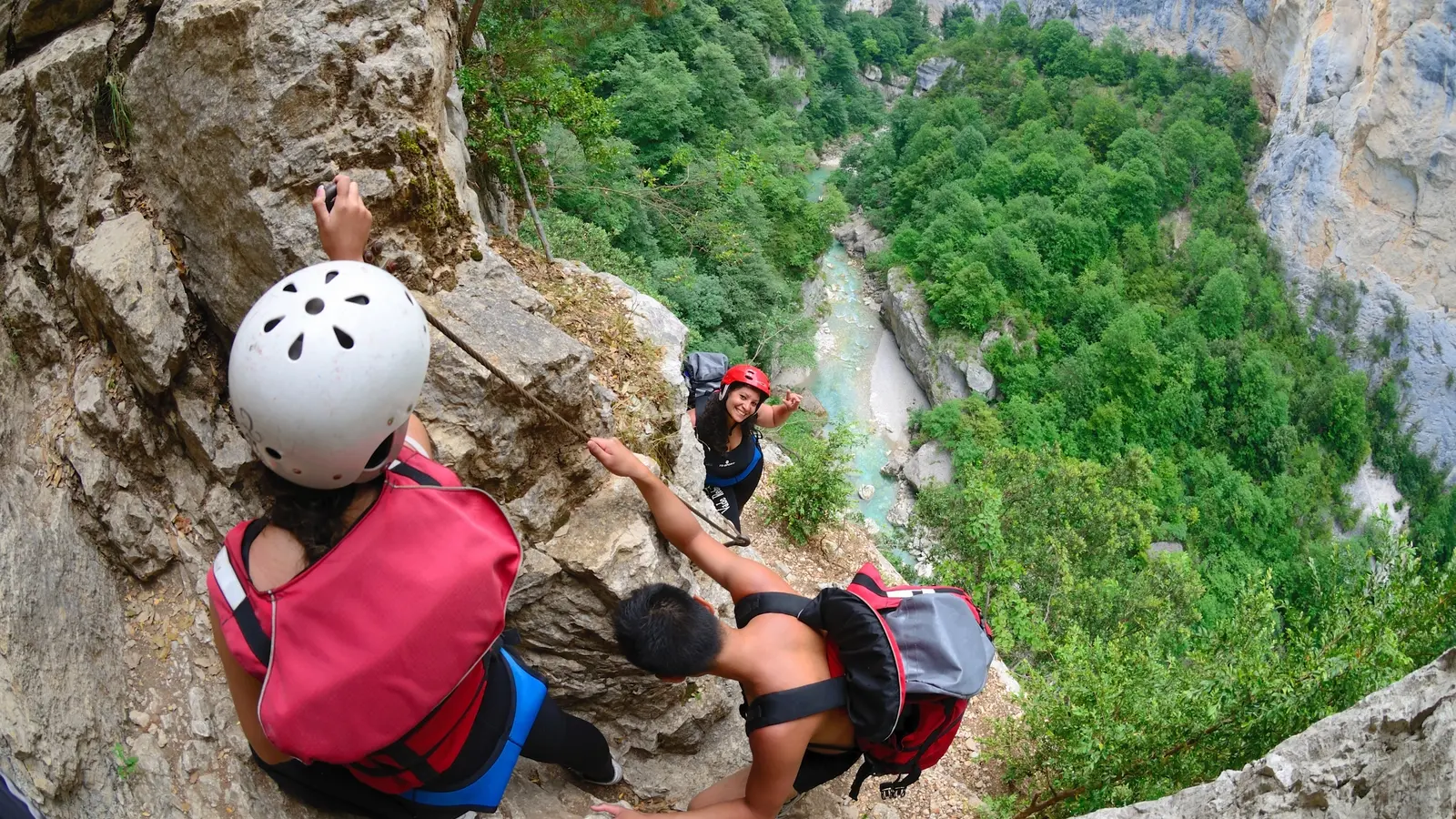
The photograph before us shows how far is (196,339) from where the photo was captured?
10.4 feet

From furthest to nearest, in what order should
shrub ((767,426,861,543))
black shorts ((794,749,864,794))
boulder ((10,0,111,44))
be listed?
shrub ((767,426,861,543)) → boulder ((10,0,111,44)) → black shorts ((794,749,864,794))

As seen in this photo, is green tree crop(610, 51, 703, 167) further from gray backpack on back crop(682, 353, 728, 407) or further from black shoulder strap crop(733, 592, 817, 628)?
black shoulder strap crop(733, 592, 817, 628)

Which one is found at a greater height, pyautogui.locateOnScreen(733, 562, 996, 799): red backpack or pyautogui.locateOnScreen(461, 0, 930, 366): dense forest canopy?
pyautogui.locateOnScreen(733, 562, 996, 799): red backpack

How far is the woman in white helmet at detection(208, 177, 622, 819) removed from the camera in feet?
5.37

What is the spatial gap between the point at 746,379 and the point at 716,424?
359 millimetres

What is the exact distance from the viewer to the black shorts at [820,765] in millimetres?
2891

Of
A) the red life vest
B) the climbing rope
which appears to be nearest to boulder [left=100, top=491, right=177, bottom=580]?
the climbing rope

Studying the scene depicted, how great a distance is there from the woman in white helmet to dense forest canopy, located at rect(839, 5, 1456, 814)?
366cm

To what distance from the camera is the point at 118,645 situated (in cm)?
277

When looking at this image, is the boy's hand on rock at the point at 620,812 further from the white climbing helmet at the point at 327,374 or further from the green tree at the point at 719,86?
the green tree at the point at 719,86

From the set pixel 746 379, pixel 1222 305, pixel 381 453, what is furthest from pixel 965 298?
pixel 381 453

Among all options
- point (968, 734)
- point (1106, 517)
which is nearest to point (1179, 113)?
point (1106, 517)

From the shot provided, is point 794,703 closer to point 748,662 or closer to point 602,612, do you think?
point 748,662

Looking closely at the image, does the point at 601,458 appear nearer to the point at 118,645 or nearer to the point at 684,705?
the point at 684,705
